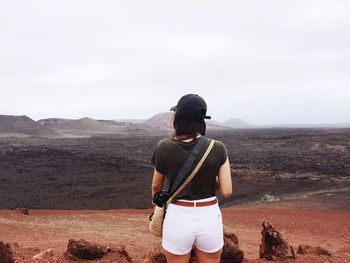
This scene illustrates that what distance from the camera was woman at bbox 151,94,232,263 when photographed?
2.46 m

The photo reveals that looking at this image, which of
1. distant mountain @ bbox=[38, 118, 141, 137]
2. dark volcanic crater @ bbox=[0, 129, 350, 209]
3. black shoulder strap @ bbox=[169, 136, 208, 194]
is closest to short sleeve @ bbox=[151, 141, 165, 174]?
black shoulder strap @ bbox=[169, 136, 208, 194]

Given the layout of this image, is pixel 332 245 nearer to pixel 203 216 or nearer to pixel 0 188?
pixel 203 216

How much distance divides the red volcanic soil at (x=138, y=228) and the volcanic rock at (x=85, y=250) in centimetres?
261

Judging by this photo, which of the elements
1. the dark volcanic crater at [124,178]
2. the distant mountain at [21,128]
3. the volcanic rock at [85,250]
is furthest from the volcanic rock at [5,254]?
the distant mountain at [21,128]

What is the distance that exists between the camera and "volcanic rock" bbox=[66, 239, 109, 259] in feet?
11.9

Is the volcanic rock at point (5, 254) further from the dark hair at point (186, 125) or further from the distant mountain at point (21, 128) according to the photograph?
the distant mountain at point (21, 128)

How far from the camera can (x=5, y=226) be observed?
1172cm

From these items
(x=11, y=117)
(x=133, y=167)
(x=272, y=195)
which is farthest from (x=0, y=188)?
(x=11, y=117)

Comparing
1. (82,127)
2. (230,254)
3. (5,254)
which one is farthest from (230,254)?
(82,127)

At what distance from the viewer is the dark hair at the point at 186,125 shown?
253 centimetres

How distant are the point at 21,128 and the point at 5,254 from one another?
73562 millimetres

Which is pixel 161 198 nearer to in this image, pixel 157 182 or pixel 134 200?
pixel 157 182

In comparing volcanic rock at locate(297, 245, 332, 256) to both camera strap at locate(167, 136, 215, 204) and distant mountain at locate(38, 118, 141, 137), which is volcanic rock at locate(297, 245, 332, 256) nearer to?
camera strap at locate(167, 136, 215, 204)

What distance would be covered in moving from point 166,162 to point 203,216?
37 cm
